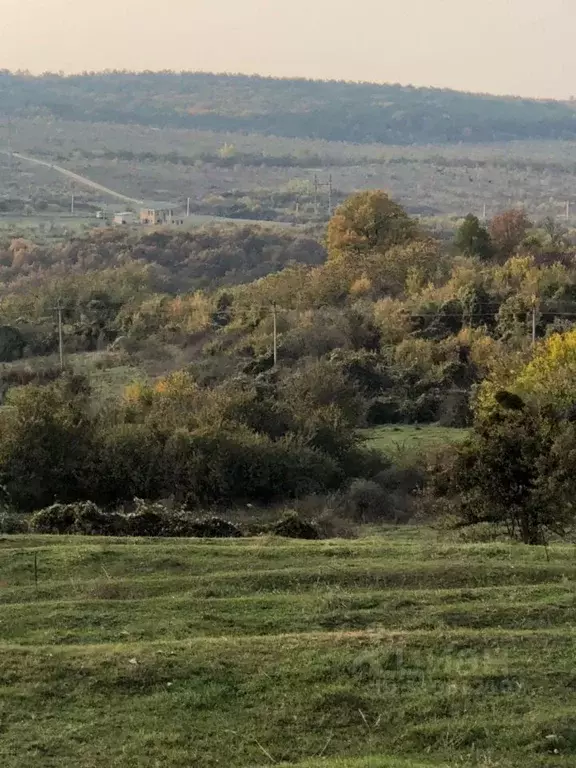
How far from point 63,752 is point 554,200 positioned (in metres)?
167

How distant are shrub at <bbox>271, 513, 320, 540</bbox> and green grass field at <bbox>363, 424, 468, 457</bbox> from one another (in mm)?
12130

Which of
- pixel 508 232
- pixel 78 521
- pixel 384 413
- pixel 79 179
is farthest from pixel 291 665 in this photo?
pixel 79 179

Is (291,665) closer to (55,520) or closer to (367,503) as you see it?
(55,520)

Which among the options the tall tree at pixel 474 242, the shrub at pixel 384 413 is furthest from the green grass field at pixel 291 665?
the tall tree at pixel 474 242

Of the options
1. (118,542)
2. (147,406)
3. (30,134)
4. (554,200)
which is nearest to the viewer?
(118,542)

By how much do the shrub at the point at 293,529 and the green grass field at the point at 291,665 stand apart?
6.40m

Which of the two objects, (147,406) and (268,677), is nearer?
(268,677)

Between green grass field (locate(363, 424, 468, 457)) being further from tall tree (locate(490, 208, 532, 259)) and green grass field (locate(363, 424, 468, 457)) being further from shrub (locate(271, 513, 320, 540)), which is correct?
tall tree (locate(490, 208, 532, 259))

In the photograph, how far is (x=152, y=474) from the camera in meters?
30.0

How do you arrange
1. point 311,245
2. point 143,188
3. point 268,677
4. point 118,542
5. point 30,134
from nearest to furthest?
point 268,677 < point 118,542 < point 311,245 < point 143,188 < point 30,134

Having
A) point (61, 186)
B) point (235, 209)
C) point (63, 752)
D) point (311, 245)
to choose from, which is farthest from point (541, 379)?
point (61, 186)

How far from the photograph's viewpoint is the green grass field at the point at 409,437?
36188 mm

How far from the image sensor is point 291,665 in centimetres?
1040

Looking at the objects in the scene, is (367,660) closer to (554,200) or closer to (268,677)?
(268,677)
